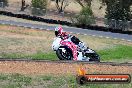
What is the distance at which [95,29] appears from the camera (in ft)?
168

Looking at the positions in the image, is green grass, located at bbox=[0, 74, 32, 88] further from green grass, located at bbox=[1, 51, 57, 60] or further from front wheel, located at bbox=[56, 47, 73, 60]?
green grass, located at bbox=[1, 51, 57, 60]

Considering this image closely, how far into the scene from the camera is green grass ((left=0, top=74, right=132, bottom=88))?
54.7 feet

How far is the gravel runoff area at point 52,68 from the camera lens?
1969 centimetres

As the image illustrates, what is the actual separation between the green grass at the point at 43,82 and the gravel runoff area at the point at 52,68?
114 centimetres

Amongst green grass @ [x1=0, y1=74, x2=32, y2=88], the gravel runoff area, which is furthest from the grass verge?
green grass @ [x1=0, y1=74, x2=32, y2=88]

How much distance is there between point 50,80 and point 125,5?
4941 cm

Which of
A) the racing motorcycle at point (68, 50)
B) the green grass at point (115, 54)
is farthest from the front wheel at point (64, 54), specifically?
the green grass at point (115, 54)

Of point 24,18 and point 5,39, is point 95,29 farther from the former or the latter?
point 5,39

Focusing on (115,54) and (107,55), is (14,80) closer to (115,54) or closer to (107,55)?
(107,55)

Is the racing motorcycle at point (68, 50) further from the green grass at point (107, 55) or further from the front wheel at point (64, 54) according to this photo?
the green grass at point (107, 55)

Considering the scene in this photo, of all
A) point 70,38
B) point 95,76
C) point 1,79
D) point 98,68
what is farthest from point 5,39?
point 95,76

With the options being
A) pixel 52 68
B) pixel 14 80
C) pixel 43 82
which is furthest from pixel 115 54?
pixel 14 80

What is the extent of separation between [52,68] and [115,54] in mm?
11986

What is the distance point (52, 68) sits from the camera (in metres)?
20.5
